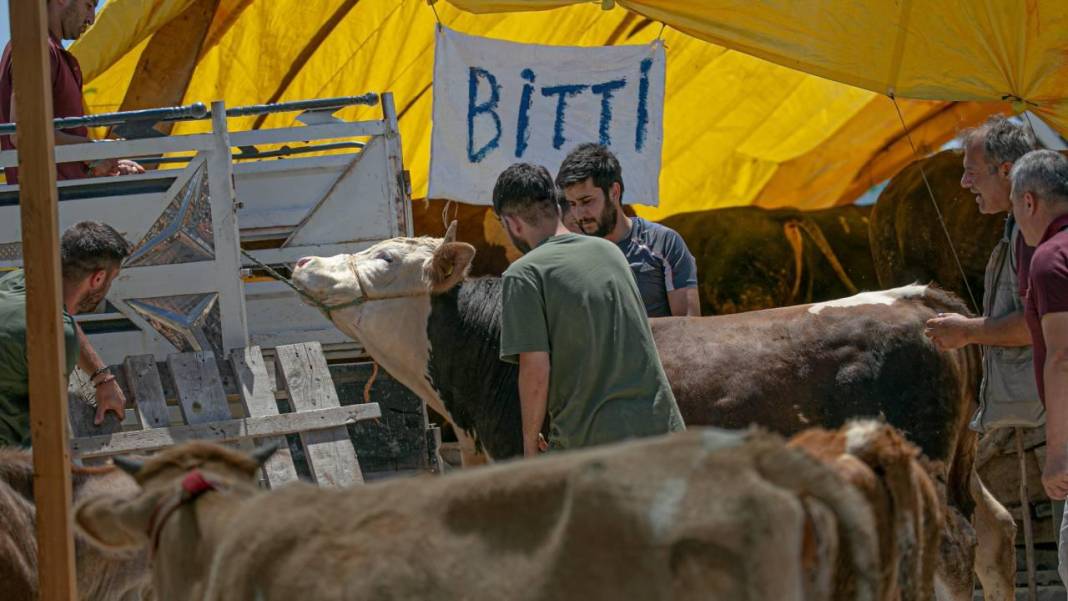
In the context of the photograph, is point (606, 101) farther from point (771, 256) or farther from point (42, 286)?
point (42, 286)

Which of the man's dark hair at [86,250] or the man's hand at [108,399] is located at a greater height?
the man's dark hair at [86,250]

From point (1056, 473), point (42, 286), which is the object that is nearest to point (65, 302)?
point (42, 286)

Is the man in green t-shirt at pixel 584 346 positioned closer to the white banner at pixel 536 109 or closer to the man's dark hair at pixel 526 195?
the man's dark hair at pixel 526 195

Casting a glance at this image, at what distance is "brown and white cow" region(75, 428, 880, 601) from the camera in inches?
88.8

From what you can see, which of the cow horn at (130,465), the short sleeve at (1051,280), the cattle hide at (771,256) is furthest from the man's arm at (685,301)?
the cattle hide at (771,256)

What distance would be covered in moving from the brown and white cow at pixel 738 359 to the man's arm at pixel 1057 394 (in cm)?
149

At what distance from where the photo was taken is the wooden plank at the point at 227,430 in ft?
17.7

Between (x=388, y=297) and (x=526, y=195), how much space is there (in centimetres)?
185

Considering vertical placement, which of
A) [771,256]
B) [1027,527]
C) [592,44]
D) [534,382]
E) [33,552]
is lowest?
[1027,527]

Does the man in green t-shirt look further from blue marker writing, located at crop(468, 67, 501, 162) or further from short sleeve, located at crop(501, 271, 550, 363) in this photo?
blue marker writing, located at crop(468, 67, 501, 162)

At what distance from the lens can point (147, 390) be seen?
5.73m

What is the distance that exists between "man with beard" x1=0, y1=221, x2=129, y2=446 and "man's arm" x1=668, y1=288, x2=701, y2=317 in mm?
2441

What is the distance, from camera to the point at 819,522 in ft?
7.67

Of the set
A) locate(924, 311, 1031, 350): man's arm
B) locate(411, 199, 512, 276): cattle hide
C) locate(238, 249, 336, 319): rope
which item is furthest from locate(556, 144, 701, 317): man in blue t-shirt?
locate(411, 199, 512, 276): cattle hide
